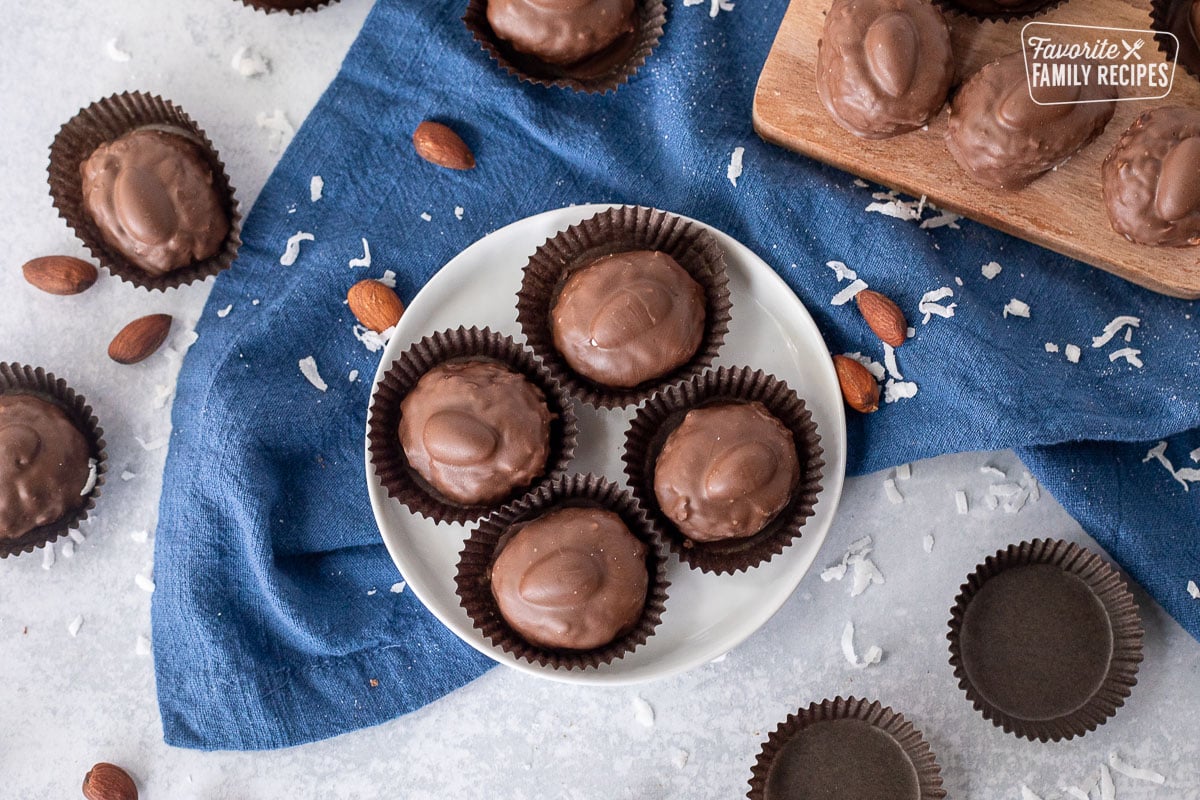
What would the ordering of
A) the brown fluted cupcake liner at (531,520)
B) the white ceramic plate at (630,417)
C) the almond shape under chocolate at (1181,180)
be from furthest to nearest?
the white ceramic plate at (630,417) < the brown fluted cupcake liner at (531,520) < the almond shape under chocolate at (1181,180)

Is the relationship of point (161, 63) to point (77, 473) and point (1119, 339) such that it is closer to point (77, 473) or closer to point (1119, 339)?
point (77, 473)

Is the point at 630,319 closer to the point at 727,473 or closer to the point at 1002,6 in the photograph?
the point at 727,473

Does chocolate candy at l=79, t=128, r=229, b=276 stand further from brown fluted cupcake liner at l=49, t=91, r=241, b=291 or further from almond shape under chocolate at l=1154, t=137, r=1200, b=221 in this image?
almond shape under chocolate at l=1154, t=137, r=1200, b=221

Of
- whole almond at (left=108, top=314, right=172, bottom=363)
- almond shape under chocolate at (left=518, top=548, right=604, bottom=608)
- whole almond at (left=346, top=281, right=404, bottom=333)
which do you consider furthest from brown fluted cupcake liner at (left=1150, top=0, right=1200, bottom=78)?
whole almond at (left=108, top=314, right=172, bottom=363)

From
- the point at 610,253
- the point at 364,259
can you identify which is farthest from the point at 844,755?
the point at 364,259

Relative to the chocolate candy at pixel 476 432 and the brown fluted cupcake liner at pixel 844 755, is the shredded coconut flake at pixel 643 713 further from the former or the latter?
the chocolate candy at pixel 476 432

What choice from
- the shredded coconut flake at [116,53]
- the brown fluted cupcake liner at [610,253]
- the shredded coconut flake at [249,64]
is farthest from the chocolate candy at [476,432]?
the shredded coconut flake at [116,53]
